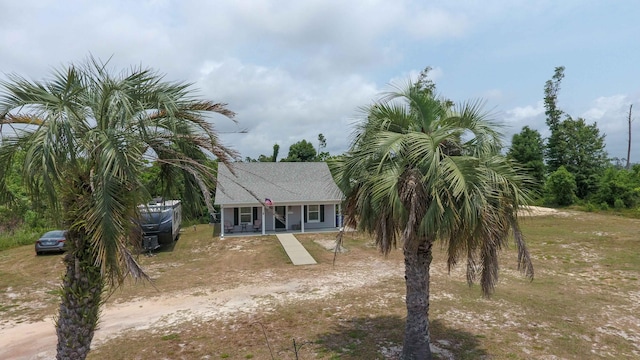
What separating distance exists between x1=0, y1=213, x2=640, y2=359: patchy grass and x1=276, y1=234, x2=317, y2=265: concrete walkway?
435 mm

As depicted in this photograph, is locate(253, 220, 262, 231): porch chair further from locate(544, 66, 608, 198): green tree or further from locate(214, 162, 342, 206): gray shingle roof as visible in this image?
locate(544, 66, 608, 198): green tree

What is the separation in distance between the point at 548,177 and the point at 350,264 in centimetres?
3279

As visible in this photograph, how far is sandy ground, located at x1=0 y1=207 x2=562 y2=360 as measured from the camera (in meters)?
8.17

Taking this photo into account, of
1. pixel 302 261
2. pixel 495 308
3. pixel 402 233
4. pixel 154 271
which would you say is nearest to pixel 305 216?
pixel 302 261

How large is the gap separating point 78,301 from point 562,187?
4121 cm

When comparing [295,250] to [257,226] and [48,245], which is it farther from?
[48,245]

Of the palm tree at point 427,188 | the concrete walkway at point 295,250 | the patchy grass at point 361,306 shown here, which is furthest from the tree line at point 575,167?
the palm tree at point 427,188

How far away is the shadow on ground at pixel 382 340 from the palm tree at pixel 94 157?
4.68 meters

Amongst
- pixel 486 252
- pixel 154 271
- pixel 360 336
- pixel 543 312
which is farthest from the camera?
pixel 154 271

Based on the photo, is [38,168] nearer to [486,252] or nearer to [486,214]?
[486,214]

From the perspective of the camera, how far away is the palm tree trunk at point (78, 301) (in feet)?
15.8

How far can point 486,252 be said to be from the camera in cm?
607

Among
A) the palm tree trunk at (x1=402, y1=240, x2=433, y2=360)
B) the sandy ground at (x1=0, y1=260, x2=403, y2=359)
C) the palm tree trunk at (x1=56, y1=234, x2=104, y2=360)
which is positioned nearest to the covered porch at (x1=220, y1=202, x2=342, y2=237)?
the sandy ground at (x1=0, y1=260, x2=403, y2=359)

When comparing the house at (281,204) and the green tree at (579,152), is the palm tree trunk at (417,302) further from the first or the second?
the green tree at (579,152)
